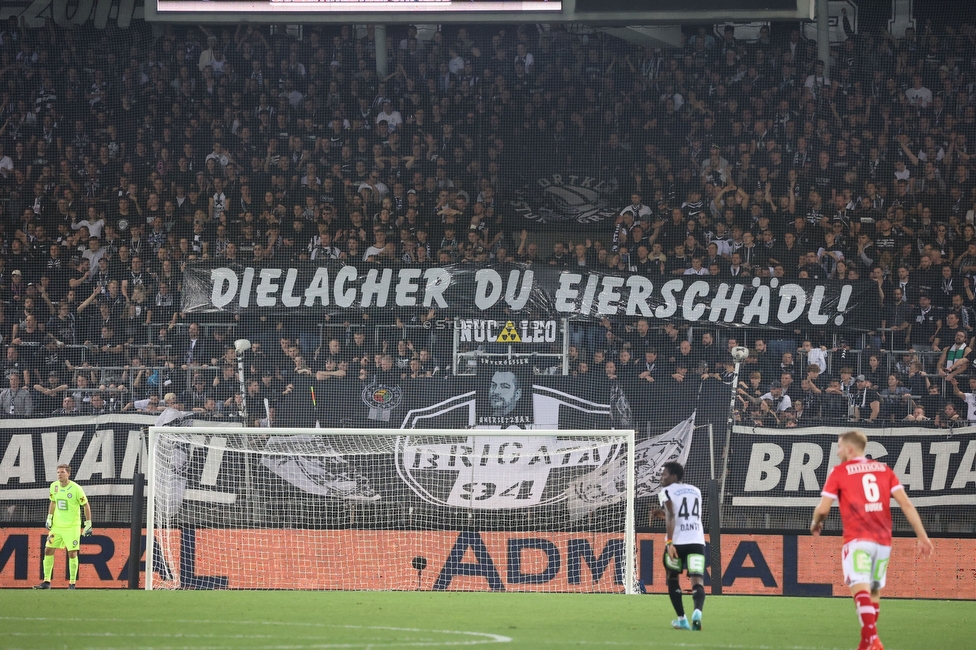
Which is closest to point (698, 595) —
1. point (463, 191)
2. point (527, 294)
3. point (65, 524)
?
point (65, 524)

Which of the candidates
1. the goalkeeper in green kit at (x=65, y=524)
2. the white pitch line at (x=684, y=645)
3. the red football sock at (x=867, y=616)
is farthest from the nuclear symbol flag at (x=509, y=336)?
the red football sock at (x=867, y=616)

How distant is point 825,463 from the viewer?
1516cm

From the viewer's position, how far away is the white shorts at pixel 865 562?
7.36 m

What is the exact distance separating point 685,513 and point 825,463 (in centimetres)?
670

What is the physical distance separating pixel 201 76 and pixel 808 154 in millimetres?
10866

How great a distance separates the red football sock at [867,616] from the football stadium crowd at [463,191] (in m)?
8.93

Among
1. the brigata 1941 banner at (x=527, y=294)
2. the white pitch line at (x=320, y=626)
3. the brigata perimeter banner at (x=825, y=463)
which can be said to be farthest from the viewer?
the brigata 1941 banner at (x=527, y=294)

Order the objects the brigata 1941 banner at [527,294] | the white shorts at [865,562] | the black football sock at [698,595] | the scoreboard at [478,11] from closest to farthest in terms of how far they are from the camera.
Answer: the white shorts at [865,562]
the black football sock at [698,595]
the scoreboard at [478,11]
the brigata 1941 banner at [527,294]

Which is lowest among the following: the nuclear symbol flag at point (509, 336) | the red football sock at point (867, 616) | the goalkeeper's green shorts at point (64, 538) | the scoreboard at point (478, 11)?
the goalkeeper's green shorts at point (64, 538)

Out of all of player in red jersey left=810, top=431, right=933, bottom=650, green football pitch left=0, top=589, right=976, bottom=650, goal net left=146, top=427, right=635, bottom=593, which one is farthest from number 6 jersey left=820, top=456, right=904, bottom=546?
goal net left=146, top=427, right=635, bottom=593

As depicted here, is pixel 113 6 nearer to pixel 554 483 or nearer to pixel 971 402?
pixel 554 483

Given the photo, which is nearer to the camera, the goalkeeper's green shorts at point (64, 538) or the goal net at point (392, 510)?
the goalkeeper's green shorts at point (64, 538)

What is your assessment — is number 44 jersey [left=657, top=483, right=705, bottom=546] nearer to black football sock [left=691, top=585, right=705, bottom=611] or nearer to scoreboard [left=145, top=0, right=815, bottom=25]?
black football sock [left=691, top=585, right=705, bottom=611]

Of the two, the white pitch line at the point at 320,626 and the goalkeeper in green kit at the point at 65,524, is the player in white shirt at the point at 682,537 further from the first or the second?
the goalkeeper in green kit at the point at 65,524
